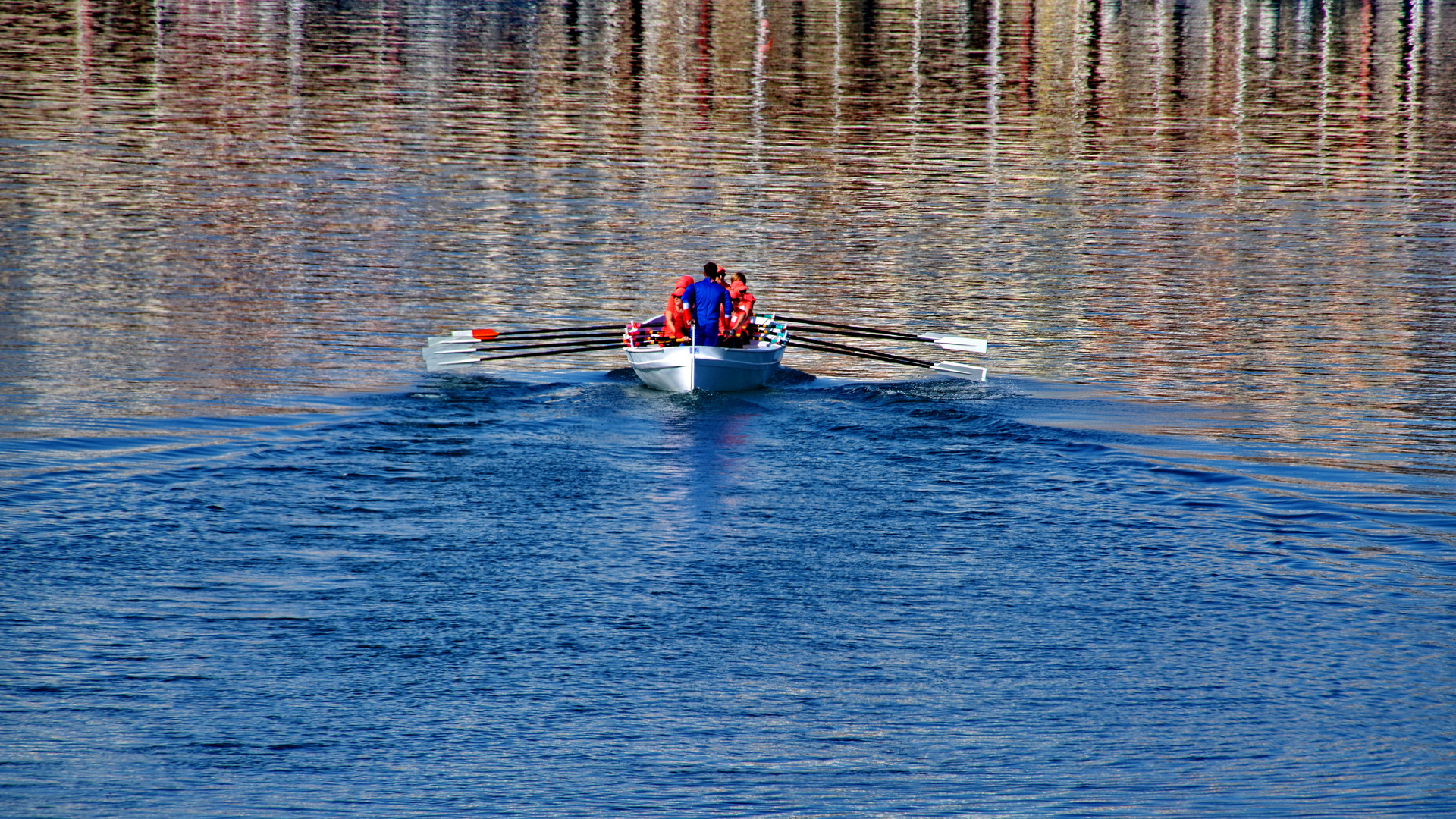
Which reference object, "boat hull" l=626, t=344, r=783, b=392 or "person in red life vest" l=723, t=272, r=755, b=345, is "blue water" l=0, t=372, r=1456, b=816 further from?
"person in red life vest" l=723, t=272, r=755, b=345

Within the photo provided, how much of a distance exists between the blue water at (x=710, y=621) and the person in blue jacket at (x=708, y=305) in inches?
90.5

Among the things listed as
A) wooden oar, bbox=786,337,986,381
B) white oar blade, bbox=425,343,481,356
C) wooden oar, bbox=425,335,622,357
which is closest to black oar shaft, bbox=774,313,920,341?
wooden oar, bbox=786,337,986,381

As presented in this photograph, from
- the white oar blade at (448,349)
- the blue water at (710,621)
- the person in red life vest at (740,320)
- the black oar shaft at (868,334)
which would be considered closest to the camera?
the blue water at (710,621)

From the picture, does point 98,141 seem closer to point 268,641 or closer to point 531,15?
point 268,641

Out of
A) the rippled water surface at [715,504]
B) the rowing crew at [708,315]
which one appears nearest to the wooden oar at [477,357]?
the rippled water surface at [715,504]

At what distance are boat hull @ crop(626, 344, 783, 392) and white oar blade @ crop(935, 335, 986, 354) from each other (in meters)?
3.59

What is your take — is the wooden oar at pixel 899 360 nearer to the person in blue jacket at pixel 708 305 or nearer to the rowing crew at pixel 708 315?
the rowing crew at pixel 708 315

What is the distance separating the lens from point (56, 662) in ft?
55.3

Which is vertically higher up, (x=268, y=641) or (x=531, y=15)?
(x=531, y=15)

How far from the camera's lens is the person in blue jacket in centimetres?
2705

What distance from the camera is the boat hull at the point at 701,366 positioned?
86.9ft

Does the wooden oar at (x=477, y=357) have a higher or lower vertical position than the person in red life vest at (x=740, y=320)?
lower

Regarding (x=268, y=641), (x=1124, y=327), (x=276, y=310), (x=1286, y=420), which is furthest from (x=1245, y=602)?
(x=276, y=310)

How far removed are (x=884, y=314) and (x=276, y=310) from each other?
12737 mm
